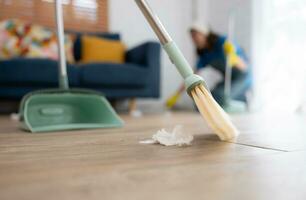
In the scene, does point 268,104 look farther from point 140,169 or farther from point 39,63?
point 140,169

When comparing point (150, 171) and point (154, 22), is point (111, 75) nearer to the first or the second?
point (154, 22)

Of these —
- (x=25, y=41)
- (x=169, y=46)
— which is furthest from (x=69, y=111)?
(x=25, y=41)

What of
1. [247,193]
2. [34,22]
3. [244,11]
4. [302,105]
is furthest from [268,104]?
[247,193]

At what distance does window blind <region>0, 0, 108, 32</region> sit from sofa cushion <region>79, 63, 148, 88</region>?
0.94 m

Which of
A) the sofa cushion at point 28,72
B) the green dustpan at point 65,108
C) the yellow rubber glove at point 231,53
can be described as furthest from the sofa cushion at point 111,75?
the green dustpan at point 65,108

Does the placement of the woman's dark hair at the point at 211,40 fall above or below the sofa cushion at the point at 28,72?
above

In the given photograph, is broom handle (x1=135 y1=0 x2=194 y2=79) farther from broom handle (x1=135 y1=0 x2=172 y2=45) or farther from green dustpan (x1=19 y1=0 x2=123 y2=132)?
green dustpan (x1=19 y1=0 x2=123 y2=132)

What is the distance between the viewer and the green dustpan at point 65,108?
1097mm

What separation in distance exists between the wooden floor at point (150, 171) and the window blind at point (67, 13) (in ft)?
7.86

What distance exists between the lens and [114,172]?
0.46 metres

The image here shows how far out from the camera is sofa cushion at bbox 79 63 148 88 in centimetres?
222

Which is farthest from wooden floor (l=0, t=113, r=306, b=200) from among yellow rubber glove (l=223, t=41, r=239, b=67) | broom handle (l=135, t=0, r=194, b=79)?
yellow rubber glove (l=223, t=41, r=239, b=67)

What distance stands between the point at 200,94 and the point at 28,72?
1.56m

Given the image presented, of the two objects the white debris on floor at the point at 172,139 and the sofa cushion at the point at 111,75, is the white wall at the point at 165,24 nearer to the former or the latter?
the sofa cushion at the point at 111,75
